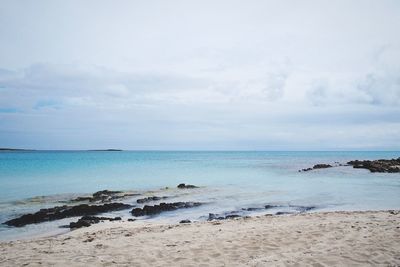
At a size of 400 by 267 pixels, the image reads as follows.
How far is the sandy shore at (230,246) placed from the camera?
7941mm

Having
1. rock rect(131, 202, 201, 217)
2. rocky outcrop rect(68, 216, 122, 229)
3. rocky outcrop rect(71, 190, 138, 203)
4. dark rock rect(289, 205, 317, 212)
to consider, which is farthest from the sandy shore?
rocky outcrop rect(71, 190, 138, 203)

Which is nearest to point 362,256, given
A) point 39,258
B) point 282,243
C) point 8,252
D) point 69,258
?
point 282,243

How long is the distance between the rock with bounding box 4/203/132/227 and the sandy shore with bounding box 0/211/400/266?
6020mm

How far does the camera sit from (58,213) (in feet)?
58.4

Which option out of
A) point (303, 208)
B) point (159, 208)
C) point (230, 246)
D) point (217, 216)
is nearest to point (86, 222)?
point (159, 208)

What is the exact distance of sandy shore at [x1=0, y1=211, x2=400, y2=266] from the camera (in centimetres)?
794

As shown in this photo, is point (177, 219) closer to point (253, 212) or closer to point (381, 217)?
point (253, 212)

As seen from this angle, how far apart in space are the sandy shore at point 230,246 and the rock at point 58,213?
6.02m

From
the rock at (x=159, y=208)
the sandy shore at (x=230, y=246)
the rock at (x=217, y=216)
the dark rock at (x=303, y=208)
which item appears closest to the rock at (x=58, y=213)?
the rock at (x=159, y=208)

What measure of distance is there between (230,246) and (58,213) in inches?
484

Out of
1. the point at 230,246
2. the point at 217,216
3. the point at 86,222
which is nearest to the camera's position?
the point at 230,246

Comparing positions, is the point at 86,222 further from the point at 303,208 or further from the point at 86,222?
the point at 303,208

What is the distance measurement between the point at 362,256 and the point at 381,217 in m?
6.48

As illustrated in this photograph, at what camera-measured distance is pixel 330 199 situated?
22.1m
